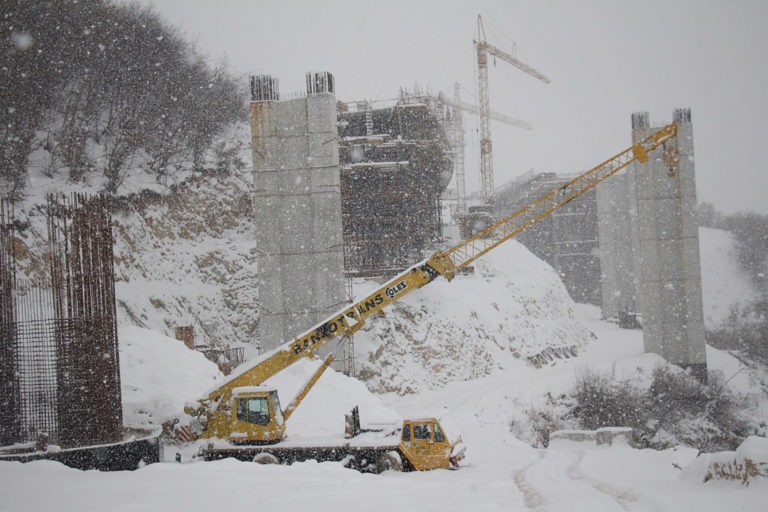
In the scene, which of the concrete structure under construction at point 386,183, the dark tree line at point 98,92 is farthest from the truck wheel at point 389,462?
the concrete structure under construction at point 386,183

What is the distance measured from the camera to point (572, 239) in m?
68.3

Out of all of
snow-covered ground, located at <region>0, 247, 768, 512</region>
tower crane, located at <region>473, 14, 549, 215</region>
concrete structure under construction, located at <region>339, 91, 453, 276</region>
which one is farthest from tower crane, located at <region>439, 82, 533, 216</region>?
snow-covered ground, located at <region>0, 247, 768, 512</region>

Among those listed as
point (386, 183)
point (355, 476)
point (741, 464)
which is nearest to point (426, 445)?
point (355, 476)

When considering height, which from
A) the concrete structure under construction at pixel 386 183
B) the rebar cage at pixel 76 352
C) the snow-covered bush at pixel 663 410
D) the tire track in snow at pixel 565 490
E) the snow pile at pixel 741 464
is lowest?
the snow-covered bush at pixel 663 410

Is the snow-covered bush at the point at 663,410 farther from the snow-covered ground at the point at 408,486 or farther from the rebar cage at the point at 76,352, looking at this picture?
the rebar cage at the point at 76,352

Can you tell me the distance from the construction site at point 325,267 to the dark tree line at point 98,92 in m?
3.26

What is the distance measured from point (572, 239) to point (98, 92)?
52.8 metres

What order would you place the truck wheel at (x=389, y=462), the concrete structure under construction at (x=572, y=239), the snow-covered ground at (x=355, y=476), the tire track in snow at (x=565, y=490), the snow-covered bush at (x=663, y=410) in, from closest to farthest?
the snow-covered ground at (x=355, y=476) → the tire track in snow at (x=565, y=490) → the truck wheel at (x=389, y=462) → the snow-covered bush at (x=663, y=410) → the concrete structure under construction at (x=572, y=239)

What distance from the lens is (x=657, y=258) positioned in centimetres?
3403

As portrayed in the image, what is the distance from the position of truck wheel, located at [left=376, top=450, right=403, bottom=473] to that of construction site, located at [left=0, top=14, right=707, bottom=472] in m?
0.02

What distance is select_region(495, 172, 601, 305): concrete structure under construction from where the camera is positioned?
67750 mm

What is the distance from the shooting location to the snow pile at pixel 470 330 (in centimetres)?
2770

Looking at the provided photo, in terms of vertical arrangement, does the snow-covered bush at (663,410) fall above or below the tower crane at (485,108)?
below

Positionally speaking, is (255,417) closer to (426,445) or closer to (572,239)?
(426,445)
